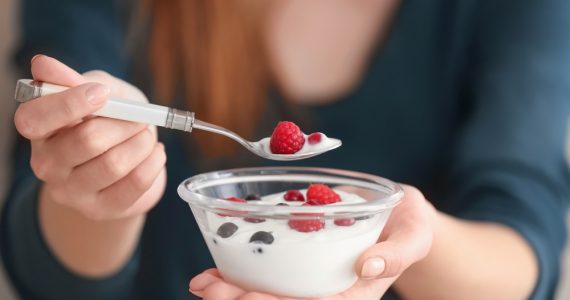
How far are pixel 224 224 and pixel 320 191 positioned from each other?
4.0 inches

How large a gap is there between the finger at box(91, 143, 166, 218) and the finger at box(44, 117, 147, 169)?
4cm

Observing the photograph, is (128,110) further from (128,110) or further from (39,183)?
(39,183)

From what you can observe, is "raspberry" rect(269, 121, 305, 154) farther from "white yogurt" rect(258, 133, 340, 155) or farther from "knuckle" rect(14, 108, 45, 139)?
"knuckle" rect(14, 108, 45, 139)

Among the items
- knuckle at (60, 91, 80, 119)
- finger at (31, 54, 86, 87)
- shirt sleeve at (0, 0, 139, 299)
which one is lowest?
shirt sleeve at (0, 0, 139, 299)

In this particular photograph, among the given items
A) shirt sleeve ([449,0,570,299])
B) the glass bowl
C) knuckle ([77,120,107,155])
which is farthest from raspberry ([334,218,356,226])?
shirt sleeve ([449,0,570,299])

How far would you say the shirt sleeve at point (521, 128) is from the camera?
3.07ft

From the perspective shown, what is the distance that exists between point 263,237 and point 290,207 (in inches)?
1.3

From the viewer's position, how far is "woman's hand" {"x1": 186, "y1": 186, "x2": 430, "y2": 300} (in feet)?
1.77

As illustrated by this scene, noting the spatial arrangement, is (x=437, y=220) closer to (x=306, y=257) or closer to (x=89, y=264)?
(x=306, y=257)

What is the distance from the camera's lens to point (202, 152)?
112 cm

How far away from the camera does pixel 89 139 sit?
56cm

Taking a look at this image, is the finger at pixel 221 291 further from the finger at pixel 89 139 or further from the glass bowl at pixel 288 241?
the finger at pixel 89 139

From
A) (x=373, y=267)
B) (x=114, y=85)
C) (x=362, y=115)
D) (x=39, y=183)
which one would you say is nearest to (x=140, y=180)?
(x=114, y=85)

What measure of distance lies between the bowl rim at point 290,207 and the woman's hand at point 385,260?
34 mm
